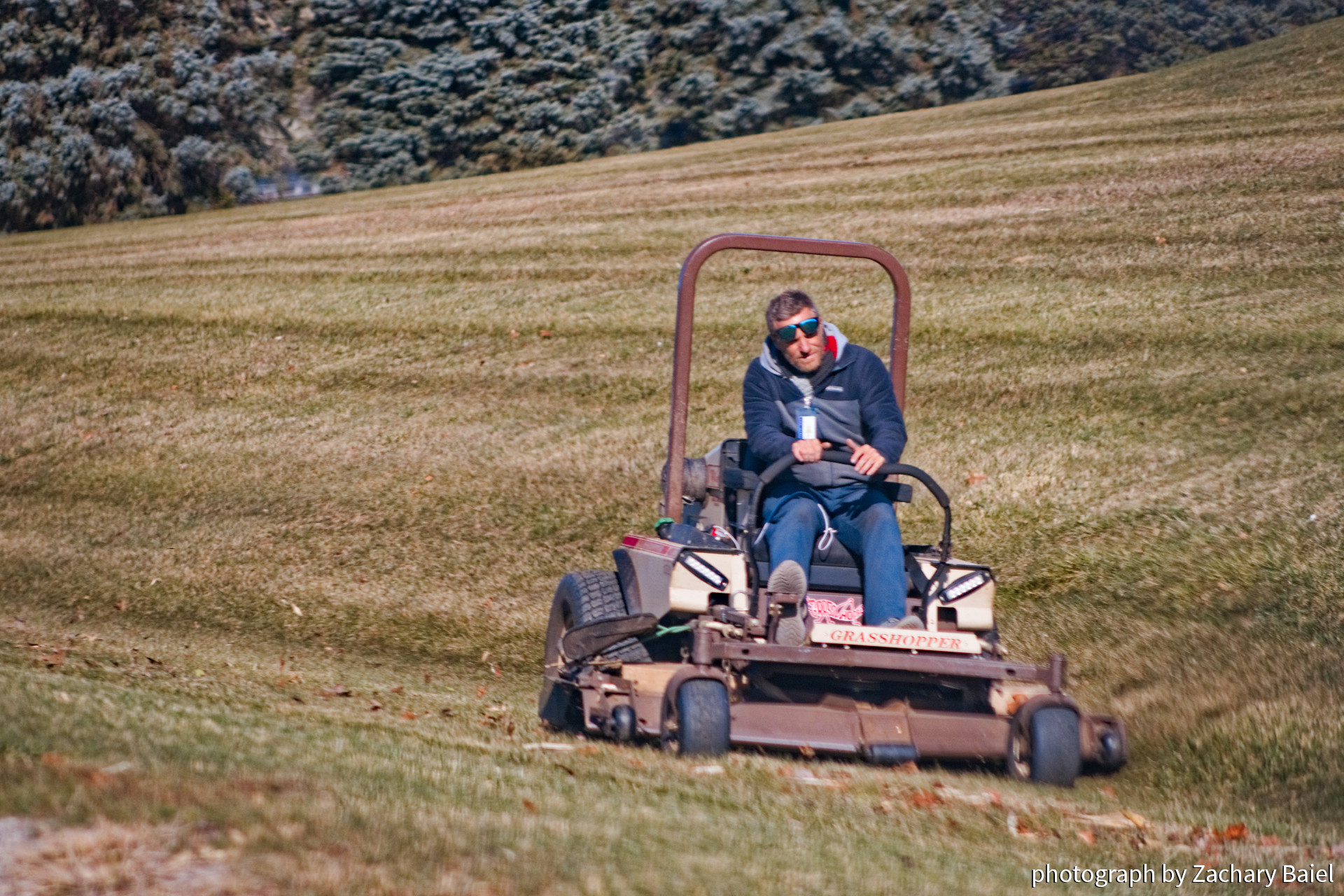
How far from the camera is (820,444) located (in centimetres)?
597

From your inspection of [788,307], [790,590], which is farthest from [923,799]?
[788,307]

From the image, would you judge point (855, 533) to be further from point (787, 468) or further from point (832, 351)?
point (832, 351)

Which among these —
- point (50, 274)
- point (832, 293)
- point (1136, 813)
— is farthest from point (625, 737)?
point (50, 274)

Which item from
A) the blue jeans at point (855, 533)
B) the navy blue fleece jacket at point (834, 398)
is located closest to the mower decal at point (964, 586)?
the blue jeans at point (855, 533)

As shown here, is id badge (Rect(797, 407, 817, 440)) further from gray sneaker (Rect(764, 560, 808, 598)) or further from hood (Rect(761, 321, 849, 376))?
gray sneaker (Rect(764, 560, 808, 598))

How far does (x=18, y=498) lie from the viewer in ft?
40.5

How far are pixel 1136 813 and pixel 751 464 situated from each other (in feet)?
8.03

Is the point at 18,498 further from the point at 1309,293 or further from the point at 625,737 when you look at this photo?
the point at 1309,293

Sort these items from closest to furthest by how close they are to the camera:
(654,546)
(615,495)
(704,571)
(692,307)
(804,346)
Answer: (704,571) < (654,546) < (804,346) < (692,307) < (615,495)

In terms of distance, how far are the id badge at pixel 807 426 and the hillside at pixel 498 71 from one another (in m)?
27.9

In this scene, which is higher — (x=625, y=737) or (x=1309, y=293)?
(x=1309, y=293)

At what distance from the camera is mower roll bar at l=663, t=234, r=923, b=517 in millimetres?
6508

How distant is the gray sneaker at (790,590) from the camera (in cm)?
553

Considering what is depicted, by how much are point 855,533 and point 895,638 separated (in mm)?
772
